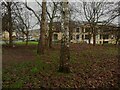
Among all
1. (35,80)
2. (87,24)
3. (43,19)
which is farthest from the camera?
(87,24)

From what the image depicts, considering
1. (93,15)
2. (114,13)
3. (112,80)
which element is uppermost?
(93,15)

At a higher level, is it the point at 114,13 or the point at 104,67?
the point at 114,13

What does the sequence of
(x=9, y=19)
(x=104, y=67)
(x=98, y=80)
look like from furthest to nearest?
(x=9, y=19) < (x=104, y=67) < (x=98, y=80)

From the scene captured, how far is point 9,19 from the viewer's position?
2928cm

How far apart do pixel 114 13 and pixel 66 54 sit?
162 inches

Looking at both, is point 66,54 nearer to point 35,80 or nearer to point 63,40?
point 63,40

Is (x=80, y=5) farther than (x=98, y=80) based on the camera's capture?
Yes

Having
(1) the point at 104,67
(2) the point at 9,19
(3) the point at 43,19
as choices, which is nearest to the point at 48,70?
(1) the point at 104,67

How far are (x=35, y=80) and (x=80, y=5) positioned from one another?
3421 centimetres

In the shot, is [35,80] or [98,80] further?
[98,80]

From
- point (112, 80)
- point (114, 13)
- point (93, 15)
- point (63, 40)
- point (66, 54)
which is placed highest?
point (93, 15)

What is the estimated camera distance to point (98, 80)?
9.08 metres

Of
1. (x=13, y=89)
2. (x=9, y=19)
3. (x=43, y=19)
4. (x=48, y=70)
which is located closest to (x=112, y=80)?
(x=48, y=70)

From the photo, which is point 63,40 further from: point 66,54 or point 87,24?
point 87,24
